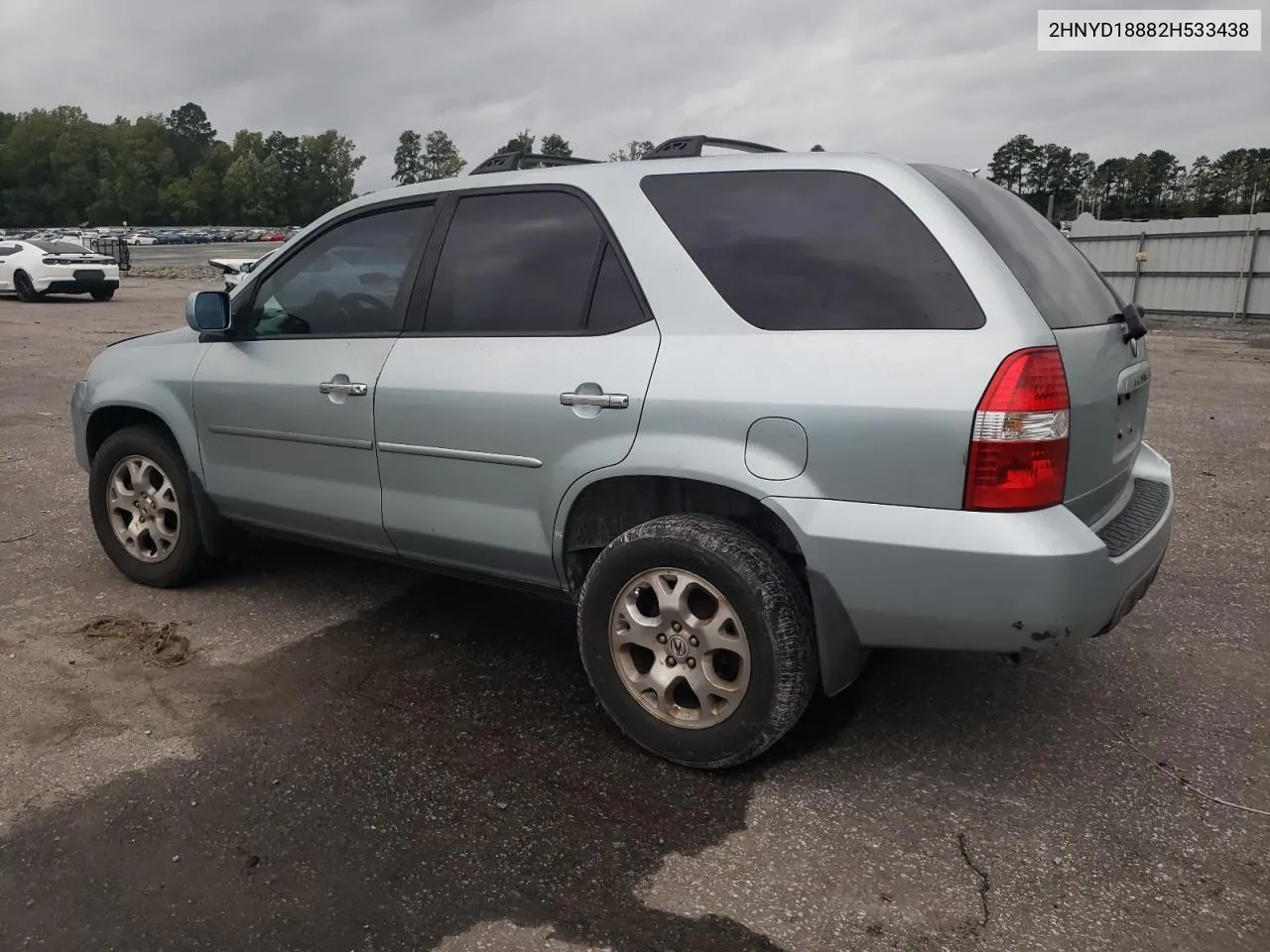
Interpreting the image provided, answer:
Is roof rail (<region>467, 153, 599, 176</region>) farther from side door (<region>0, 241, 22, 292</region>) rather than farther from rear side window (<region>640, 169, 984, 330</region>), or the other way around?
side door (<region>0, 241, 22, 292</region>)

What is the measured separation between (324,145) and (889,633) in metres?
147

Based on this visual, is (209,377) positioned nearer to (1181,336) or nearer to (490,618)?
(490,618)

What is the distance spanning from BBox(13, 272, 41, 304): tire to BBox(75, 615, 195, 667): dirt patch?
2065cm

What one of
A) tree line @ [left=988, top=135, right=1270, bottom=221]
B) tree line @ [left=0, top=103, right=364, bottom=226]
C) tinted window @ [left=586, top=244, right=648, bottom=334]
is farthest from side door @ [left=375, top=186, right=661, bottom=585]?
tree line @ [left=0, top=103, right=364, bottom=226]

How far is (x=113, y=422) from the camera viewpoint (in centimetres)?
464

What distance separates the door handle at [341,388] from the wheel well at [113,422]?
1.09 metres

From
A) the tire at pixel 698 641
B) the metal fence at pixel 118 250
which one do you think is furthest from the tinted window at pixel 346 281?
the metal fence at pixel 118 250

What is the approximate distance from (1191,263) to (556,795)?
69.2 ft

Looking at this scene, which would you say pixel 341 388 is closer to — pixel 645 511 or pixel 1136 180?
pixel 645 511

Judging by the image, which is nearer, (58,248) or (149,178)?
(58,248)

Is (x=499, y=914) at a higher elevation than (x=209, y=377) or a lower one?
lower

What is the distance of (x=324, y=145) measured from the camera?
13612cm

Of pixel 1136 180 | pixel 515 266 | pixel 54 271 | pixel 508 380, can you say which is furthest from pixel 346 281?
pixel 1136 180

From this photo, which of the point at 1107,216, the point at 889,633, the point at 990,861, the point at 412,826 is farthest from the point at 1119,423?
the point at 1107,216
